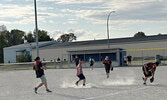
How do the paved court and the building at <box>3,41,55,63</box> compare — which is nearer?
the paved court

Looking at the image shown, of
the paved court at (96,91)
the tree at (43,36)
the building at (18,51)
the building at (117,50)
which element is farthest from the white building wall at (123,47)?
the paved court at (96,91)

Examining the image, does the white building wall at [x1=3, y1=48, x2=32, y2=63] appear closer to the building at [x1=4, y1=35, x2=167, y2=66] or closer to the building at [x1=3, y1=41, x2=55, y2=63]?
the building at [x1=3, y1=41, x2=55, y2=63]

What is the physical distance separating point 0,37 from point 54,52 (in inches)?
1353

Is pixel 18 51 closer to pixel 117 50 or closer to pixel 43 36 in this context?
pixel 43 36

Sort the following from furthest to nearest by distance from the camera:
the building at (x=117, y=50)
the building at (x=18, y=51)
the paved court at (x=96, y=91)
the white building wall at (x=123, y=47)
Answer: the building at (x=18, y=51) < the white building wall at (x=123, y=47) < the building at (x=117, y=50) < the paved court at (x=96, y=91)

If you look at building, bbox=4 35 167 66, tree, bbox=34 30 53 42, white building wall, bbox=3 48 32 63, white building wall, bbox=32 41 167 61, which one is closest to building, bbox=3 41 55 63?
white building wall, bbox=3 48 32 63

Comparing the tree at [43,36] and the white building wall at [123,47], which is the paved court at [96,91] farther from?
the tree at [43,36]

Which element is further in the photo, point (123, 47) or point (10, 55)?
point (10, 55)

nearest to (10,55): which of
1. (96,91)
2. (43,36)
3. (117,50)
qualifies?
(43,36)

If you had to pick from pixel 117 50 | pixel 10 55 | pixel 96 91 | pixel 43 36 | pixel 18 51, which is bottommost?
pixel 96 91

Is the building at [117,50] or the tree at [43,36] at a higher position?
the tree at [43,36]

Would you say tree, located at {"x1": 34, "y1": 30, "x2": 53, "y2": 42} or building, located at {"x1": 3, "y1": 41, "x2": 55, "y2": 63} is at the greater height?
tree, located at {"x1": 34, "y1": 30, "x2": 53, "y2": 42}

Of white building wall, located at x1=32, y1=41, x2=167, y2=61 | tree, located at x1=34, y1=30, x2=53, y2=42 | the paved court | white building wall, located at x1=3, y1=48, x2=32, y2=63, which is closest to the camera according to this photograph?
the paved court

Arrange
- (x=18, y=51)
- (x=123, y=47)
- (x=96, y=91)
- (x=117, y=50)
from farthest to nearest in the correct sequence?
(x=18, y=51) < (x=123, y=47) < (x=117, y=50) < (x=96, y=91)
